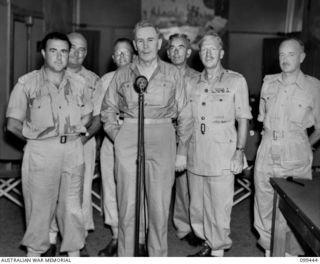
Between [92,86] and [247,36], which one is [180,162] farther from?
[247,36]

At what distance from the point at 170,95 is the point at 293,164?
3.02 feet

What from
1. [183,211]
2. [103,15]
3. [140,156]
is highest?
[103,15]

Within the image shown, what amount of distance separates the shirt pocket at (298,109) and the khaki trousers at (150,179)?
0.82m

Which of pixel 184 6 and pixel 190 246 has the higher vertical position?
pixel 184 6

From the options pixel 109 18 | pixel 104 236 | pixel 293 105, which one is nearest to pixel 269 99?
pixel 293 105

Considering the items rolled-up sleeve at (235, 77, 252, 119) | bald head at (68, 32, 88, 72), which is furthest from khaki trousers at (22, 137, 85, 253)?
rolled-up sleeve at (235, 77, 252, 119)

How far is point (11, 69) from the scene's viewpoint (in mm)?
5359

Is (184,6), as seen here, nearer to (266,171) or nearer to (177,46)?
(177,46)

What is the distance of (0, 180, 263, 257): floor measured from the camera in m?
3.35

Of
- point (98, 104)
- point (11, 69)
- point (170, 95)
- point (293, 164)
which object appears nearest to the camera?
point (170, 95)

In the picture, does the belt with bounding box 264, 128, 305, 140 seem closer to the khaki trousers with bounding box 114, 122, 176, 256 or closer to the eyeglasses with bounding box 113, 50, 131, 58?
the khaki trousers with bounding box 114, 122, 176, 256

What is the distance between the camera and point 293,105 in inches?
115

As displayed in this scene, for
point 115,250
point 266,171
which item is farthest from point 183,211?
point 266,171

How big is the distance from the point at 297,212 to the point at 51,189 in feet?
4.75
